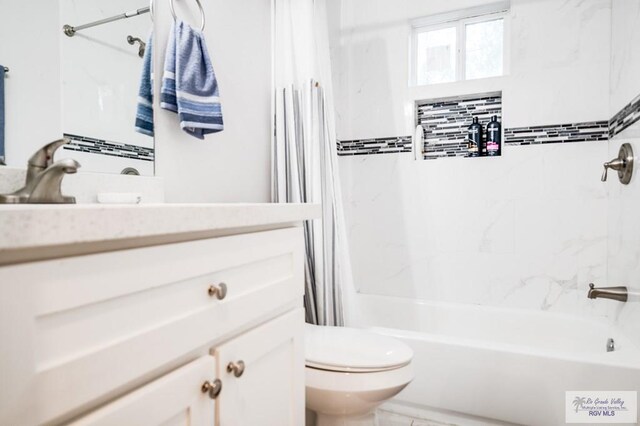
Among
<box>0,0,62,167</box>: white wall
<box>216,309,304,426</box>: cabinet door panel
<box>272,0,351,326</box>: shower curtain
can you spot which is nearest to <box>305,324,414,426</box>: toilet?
<box>216,309,304,426</box>: cabinet door panel

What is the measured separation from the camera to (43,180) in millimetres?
826

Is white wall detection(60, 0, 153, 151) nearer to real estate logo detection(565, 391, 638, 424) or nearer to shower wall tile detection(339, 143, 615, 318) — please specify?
shower wall tile detection(339, 143, 615, 318)

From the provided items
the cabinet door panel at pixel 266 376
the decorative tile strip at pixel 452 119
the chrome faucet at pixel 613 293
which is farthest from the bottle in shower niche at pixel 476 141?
the cabinet door panel at pixel 266 376

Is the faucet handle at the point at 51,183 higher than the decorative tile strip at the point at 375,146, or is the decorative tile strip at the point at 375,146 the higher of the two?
the decorative tile strip at the point at 375,146

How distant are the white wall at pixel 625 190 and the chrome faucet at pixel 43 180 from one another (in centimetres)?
206

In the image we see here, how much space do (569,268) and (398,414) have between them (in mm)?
1309

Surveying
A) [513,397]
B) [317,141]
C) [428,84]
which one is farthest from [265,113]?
[513,397]

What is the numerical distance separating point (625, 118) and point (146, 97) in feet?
6.91

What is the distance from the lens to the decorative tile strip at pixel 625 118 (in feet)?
5.40

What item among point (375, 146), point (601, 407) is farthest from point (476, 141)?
point (601, 407)

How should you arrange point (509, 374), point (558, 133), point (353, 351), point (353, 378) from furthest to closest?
point (558, 133) → point (509, 374) → point (353, 351) → point (353, 378)

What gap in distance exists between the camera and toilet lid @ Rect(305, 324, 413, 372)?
4.16 ft

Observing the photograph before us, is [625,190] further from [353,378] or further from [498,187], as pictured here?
[353,378]

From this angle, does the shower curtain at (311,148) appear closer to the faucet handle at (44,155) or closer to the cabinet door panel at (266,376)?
the cabinet door panel at (266,376)
